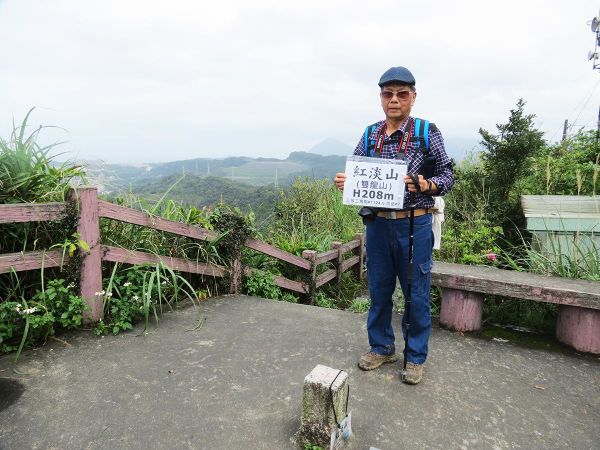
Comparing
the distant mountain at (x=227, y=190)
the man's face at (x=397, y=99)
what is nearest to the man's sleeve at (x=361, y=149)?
the man's face at (x=397, y=99)

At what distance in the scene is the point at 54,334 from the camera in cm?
328

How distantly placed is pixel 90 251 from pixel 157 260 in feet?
2.08

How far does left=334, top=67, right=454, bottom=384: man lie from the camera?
2.66m

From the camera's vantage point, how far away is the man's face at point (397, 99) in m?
2.66

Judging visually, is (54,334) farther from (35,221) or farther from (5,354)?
(35,221)

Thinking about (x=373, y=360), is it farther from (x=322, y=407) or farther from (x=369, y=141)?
(x=369, y=141)

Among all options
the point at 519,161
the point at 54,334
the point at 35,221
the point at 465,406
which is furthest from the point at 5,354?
the point at 519,161

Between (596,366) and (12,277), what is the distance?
4.57 meters

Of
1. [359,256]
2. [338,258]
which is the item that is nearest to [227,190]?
[359,256]

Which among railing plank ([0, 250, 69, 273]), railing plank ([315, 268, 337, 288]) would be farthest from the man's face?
railing plank ([315, 268, 337, 288])

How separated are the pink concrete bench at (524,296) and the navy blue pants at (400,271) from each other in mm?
865

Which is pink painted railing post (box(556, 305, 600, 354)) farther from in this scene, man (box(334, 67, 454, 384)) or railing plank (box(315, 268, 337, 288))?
railing plank (box(315, 268, 337, 288))

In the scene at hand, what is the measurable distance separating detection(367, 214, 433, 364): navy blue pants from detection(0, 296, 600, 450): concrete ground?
0.30 meters

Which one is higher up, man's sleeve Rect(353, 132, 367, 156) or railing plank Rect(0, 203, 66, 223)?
man's sleeve Rect(353, 132, 367, 156)
